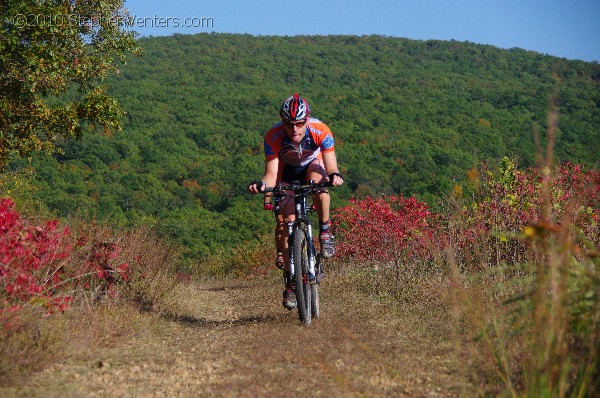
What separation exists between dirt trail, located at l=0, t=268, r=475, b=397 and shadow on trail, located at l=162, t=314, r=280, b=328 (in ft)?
0.04

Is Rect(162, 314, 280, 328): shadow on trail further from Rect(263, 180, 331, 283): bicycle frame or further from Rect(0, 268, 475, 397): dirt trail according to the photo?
Rect(263, 180, 331, 283): bicycle frame

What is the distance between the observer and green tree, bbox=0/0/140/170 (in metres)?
12.8

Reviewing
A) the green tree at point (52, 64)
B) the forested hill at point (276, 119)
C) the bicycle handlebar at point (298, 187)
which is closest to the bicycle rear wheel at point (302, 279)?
the bicycle handlebar at point (298, 187)

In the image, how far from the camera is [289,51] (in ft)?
389

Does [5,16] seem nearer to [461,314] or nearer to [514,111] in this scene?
[461,314]

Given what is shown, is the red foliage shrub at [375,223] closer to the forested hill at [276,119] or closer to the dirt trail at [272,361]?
the dirt trail at [272,361]

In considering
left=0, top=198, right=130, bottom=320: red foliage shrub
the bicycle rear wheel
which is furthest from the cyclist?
left=0, top=198, right=130, bottom=320: red foliage shrub

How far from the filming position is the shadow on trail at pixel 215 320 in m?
7.51

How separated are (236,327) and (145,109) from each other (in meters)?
77.0

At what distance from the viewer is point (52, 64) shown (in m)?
13.0

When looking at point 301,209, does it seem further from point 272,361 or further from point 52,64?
point 52,64

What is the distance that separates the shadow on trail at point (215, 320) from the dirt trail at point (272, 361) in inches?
0.5

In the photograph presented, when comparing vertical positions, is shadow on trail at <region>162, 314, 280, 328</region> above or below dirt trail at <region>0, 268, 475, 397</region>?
below

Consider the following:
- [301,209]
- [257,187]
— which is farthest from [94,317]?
[301,209]
